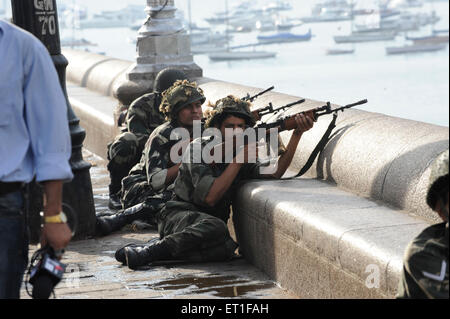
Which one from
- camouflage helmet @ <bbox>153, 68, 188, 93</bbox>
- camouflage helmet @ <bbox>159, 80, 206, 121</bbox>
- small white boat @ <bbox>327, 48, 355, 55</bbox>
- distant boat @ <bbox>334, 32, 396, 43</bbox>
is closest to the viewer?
camouflage helmet @ <bbox>159, 80, 206, 121</bbox>

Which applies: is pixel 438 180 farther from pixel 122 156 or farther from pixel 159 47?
pixel 159 47

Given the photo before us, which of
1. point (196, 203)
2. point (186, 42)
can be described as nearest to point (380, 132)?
point (196, 203)

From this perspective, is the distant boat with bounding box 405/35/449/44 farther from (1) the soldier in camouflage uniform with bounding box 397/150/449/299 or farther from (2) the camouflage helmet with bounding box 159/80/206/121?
(1) the soldier in camouflage uniform with bounding box 397/150/449/299

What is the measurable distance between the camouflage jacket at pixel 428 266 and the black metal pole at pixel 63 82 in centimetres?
392

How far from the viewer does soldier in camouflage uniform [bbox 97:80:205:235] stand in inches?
281

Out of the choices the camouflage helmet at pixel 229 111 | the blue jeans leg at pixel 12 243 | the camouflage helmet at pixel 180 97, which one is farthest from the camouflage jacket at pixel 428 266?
the camouflage helmet at pixel 180 97

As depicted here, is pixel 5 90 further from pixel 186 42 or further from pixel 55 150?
pixel 186 42

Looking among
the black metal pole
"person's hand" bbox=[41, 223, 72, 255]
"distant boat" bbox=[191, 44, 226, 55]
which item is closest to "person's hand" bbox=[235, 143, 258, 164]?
the black metal pole

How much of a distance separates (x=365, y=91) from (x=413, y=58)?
126ft

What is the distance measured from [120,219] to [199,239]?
1.40 metres

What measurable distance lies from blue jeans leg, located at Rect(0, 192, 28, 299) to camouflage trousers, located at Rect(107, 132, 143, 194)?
493 cm

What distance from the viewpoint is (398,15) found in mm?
135750

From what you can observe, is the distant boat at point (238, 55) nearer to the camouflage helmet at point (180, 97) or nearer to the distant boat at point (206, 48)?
the distant boat at point (206, 48)
